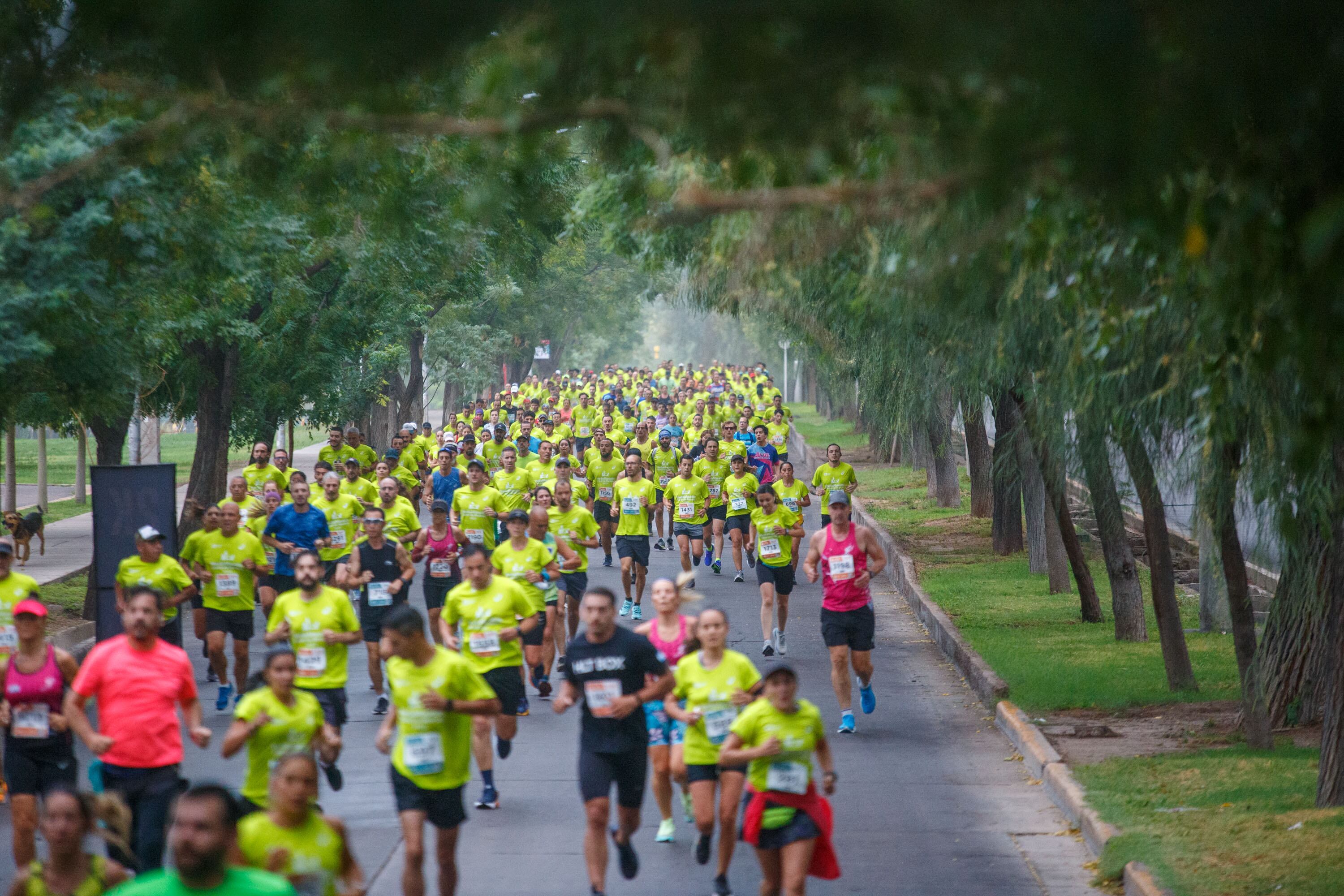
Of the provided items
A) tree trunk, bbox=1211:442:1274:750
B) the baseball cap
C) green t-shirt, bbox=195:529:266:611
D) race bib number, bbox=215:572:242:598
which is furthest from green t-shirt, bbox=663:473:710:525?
the baseball cap

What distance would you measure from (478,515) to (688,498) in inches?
134

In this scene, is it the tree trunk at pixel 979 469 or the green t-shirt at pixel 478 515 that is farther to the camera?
the tree trunk at pixel 979 469

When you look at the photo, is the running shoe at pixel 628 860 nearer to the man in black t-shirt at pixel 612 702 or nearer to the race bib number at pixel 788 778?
the man in black t-shirt at pixel 612 702

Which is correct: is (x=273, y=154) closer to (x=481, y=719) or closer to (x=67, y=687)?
(x=67, y=687)

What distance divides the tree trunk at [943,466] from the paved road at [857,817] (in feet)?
44.7

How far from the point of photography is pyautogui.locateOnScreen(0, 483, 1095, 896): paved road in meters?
8.76

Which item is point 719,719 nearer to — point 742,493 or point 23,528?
point 742,493

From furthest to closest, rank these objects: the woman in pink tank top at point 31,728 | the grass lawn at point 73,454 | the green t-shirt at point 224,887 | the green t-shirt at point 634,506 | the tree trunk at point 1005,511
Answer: the grass lawn at point 73,454 → the tree trunk at point 1005,511 → the green t-shirt at point 634,506 → the woman in pink tank top at point 31,728 → the green t-shirt at point 224,887

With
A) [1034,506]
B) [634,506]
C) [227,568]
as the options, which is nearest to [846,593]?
[227,568]

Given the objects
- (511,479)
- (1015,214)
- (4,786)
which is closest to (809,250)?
(1015,214)

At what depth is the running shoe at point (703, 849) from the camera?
8.54m

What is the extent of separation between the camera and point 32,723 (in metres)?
8.27

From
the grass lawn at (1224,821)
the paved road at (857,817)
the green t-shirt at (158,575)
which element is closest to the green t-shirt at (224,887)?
the paved road at (857,817)

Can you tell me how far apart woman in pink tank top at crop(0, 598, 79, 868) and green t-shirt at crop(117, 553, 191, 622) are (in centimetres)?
372
